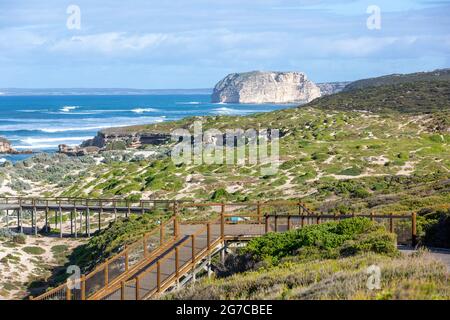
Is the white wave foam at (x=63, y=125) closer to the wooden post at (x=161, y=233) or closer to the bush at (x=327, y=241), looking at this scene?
the wooden post at (x=161, y=233)

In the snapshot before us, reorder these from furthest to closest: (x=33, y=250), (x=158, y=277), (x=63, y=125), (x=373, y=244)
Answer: (x=63, y=125), (x=33, y=250), (x=373, y=244), (x=158, y=277)

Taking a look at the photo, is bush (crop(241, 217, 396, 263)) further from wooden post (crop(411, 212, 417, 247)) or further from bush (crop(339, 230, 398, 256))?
wooden post (crop(411, 212, 417, 247))

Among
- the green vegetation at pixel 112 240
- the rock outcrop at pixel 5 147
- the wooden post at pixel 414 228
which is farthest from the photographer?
the rock outcrop at pixel 5 147

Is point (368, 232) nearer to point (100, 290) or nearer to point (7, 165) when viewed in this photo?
point (100, 290)

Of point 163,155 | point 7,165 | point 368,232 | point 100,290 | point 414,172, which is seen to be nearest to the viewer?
point 100,290

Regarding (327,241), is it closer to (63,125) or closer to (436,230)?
(436,230)

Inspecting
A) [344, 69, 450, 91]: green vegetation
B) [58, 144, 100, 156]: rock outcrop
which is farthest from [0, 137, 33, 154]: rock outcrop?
[344, 69, 450, 91]: green vegetation

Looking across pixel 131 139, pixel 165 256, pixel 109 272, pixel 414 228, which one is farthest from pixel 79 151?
pixel 414 228

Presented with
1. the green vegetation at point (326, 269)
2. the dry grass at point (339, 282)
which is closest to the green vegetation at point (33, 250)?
the green vegetation at point (326, 269)

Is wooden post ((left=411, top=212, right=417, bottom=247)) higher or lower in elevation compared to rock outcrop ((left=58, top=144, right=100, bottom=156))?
higher

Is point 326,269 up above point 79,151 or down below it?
above
